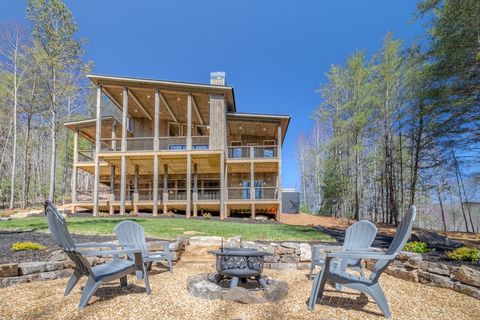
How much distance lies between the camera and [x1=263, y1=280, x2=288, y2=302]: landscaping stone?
325 centimetres

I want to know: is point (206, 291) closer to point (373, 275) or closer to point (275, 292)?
point (275, 292)

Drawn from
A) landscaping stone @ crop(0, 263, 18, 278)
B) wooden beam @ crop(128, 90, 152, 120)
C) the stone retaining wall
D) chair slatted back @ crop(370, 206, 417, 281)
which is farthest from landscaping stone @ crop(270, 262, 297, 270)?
wooden beam @ crop(128, 90, 152, 120)

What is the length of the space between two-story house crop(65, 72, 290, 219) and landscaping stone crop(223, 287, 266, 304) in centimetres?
1021

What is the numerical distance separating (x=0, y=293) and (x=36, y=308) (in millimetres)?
889

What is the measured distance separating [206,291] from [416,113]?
13.4 m

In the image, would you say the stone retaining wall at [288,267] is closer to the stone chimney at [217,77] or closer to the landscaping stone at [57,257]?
the landscaping stone at [57,257]

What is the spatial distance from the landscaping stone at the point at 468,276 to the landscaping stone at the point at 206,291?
10.2ft

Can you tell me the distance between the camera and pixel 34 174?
86.3 ft

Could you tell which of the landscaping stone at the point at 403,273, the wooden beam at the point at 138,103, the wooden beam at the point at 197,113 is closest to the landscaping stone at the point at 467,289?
the landscaping stone at the point at 403,273

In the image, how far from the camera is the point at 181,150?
45.8ft

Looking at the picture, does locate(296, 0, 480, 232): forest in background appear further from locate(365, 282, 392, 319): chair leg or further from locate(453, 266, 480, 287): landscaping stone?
locate(365, 282, 392, 319): chair leg

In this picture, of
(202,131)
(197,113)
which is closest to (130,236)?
(197,113)

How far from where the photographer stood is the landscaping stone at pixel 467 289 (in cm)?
335

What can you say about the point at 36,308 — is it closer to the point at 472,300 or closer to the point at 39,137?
the point at 472,300
